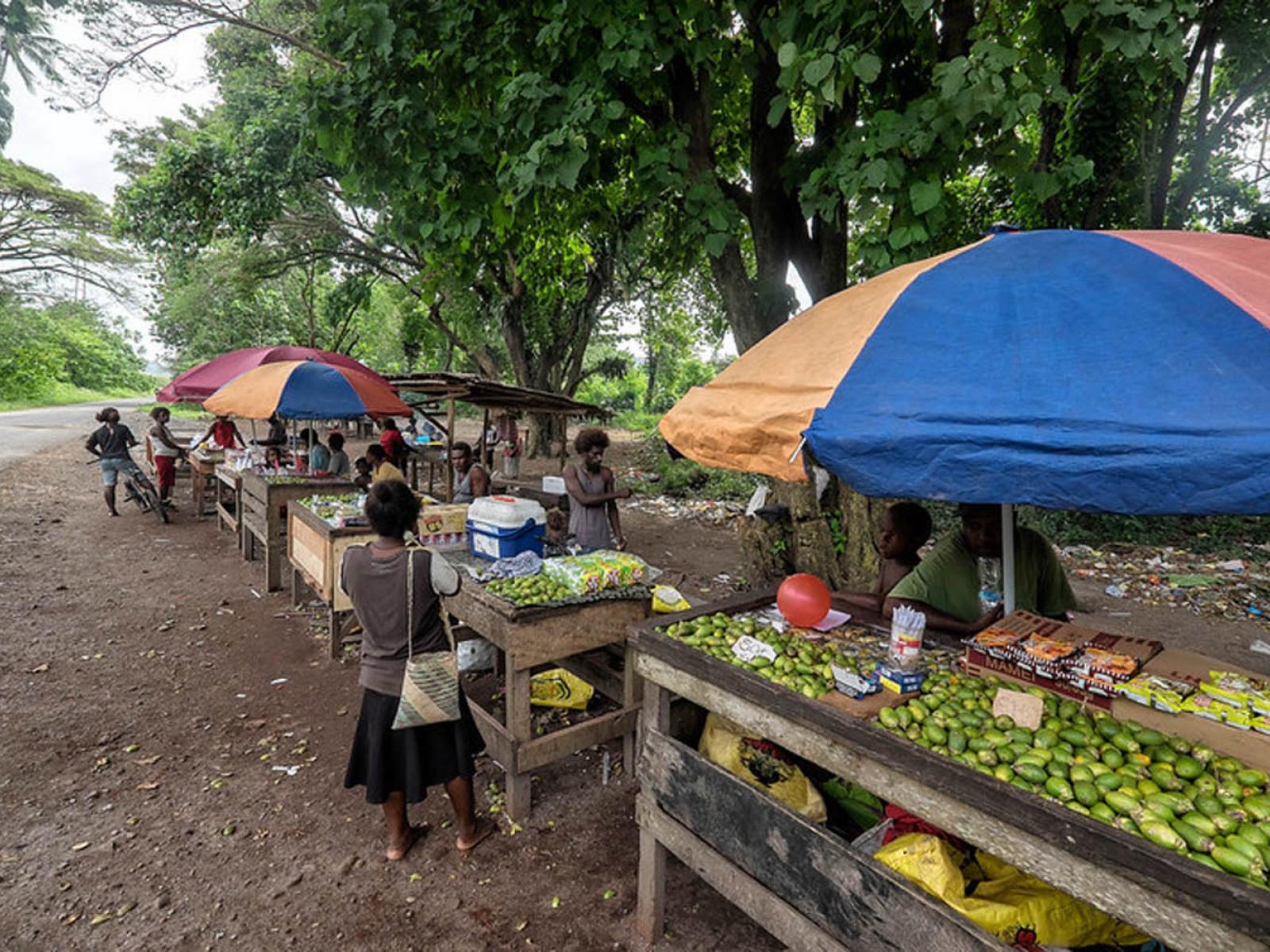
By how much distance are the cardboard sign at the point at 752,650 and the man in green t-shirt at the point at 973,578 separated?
90cm

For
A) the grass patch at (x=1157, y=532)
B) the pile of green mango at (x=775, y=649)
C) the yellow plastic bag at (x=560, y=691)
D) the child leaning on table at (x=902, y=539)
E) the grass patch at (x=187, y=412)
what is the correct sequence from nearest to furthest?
the pile of green mango at (x=775, y=649) → the child leaning on table at (x=902, y=539) → the yellow plastic bag at (x=560, y=691) → the grass patch at (x=1157, y=532) → the grass patch at (x=187, y=412)

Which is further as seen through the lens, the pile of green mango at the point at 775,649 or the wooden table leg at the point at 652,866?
the wooden table leg at the point at 652,866

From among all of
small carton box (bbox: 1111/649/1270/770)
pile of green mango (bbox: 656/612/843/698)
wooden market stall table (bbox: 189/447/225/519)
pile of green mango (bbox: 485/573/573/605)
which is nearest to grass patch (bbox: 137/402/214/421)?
wooden market stall table (bbox: 189/447/225/519)

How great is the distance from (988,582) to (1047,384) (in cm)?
189

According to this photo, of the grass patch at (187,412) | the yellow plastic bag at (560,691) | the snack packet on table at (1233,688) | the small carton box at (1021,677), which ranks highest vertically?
the grass patch at (187,412)

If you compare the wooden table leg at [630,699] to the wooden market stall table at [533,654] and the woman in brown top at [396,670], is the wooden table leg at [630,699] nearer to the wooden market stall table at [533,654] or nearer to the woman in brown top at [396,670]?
the wooden market stall table at [533,654]

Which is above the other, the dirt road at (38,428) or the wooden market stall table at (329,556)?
the dirt road at (38,428)

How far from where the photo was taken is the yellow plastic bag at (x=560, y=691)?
4402 millimetres

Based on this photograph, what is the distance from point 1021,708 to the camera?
193 cm

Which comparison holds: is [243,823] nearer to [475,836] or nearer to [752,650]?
[475,836]

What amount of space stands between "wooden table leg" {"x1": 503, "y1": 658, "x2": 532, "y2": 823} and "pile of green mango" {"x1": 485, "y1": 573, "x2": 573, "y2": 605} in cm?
32

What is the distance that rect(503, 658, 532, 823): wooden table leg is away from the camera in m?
3.38

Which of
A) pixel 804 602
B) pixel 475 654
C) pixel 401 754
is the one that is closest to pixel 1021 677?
pixel 804 602

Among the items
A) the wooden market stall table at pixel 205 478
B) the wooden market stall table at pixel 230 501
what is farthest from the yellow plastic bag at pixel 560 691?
the wooden market stall table at pixel 205 478
